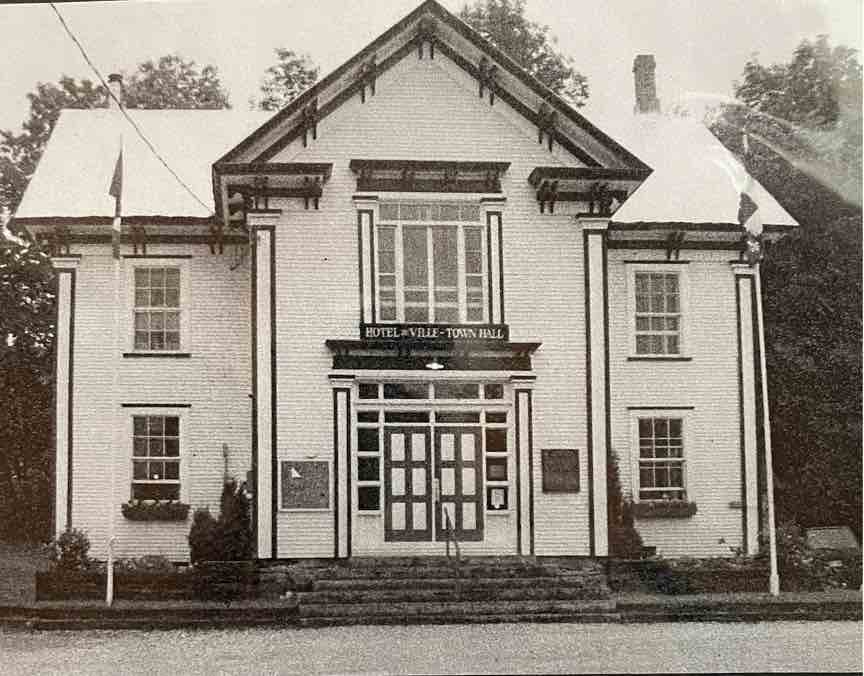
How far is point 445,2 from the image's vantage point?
9250 millimetres

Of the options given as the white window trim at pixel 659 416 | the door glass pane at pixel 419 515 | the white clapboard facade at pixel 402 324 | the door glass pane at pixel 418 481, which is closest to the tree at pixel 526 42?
the white clapboard facade at pixel 402 324

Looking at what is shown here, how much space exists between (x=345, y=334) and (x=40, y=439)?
2386 millimetres

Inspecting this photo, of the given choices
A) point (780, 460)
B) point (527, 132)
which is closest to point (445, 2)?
point (527, 132)

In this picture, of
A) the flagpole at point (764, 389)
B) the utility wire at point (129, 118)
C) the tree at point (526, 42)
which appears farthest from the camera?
the flagpole at point (764, 389)

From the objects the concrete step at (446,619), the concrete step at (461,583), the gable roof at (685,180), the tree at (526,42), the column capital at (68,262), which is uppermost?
the tree at (526,42)

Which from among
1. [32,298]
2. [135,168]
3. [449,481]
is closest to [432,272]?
[449,481]

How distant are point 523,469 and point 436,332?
→ 1.24m

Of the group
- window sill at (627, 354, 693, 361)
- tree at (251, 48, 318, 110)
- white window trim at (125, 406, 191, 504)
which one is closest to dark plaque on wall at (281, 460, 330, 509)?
white window trim at (125, 406, 191, 504)

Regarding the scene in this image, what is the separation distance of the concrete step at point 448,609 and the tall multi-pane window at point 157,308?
90.5 inches

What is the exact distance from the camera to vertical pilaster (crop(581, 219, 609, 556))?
33.1 ft

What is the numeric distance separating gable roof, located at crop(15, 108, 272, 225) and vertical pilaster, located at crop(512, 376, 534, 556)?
292cm

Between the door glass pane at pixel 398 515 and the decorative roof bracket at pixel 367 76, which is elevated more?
the decorative roof bracket at pixel 367 76

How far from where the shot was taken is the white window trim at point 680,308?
412 inches

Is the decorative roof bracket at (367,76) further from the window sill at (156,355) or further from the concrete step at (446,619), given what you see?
the concrete step at (446,619)
